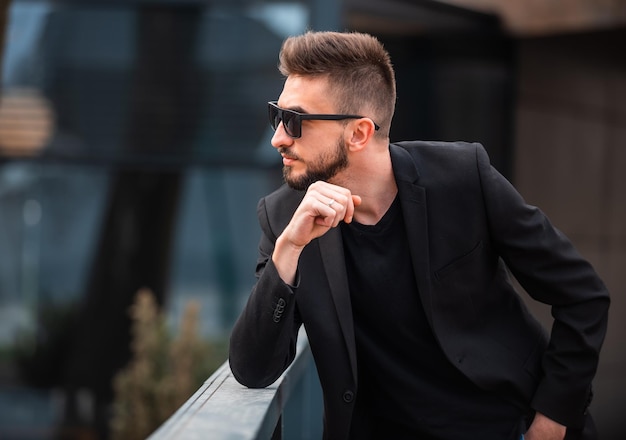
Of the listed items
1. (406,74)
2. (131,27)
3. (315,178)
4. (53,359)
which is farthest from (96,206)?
(315,178)

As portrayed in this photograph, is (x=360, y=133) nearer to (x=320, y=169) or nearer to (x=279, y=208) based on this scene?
(x=320, y=169)

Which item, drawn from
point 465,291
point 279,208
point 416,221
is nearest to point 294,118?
point 279,208

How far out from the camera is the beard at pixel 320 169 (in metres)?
2.67

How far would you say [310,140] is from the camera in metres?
2.66

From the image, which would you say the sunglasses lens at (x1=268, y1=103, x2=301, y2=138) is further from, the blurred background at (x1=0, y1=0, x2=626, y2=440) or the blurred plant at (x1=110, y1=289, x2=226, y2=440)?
the blurred background at (x1=0, y1=0, x2=626, y2=440)

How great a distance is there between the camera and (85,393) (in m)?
9.62

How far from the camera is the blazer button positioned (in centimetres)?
266

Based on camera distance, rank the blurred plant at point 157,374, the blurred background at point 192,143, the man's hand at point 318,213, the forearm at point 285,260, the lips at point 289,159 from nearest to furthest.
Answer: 1. the man's hand at point 318,213
2. the forearm at point 285,260
3. the lips at point 289,159
4. the blurred plant at point 157,374
5. the blurred background at point 192,143

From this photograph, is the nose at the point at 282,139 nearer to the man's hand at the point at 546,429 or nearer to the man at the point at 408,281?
the man at the point at 408,281

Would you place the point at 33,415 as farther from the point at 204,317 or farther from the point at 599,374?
the point at 599,374

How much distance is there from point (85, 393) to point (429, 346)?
747 centimetres

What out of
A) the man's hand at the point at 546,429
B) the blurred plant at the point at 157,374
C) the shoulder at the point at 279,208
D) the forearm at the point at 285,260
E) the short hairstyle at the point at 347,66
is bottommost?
the blurred plant at the point at 157,374

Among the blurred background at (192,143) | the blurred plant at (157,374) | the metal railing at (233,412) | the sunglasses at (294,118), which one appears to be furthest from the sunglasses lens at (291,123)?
the blurred background at (192,143)

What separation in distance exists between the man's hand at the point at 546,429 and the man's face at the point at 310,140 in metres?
0.91
